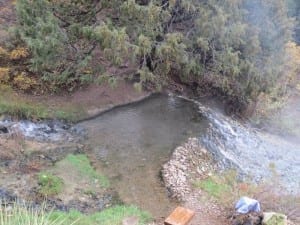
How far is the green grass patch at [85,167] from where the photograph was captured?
8.75m

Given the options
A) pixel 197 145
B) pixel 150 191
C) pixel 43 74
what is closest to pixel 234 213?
pixel 150 191

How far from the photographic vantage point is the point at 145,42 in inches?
423

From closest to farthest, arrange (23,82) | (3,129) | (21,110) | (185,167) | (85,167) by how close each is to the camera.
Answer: (85,167), (185,167), (3,129), (21,110), (23,82)

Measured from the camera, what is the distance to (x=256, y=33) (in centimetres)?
1234

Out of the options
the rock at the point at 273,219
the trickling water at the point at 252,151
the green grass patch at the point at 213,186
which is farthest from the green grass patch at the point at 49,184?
the trickling water at the point at 252,151

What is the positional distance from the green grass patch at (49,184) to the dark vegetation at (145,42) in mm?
3841

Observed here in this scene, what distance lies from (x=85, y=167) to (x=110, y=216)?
188cm

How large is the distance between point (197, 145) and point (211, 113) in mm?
2500

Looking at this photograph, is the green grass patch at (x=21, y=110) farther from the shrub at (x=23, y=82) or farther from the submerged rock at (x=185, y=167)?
the submerged rock at (x=185, y=167)

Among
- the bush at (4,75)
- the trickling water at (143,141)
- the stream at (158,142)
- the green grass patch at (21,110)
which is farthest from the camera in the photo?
the bush at (4,75)

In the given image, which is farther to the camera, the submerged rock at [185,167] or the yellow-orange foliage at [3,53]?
the yellow-orange foliage at [3,53]

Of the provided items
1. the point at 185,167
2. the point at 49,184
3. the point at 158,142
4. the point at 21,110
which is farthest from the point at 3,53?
the point at 185,167

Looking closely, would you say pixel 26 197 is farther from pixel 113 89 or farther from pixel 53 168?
pixel 113 89

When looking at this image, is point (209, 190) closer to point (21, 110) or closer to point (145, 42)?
point (145, 42)
